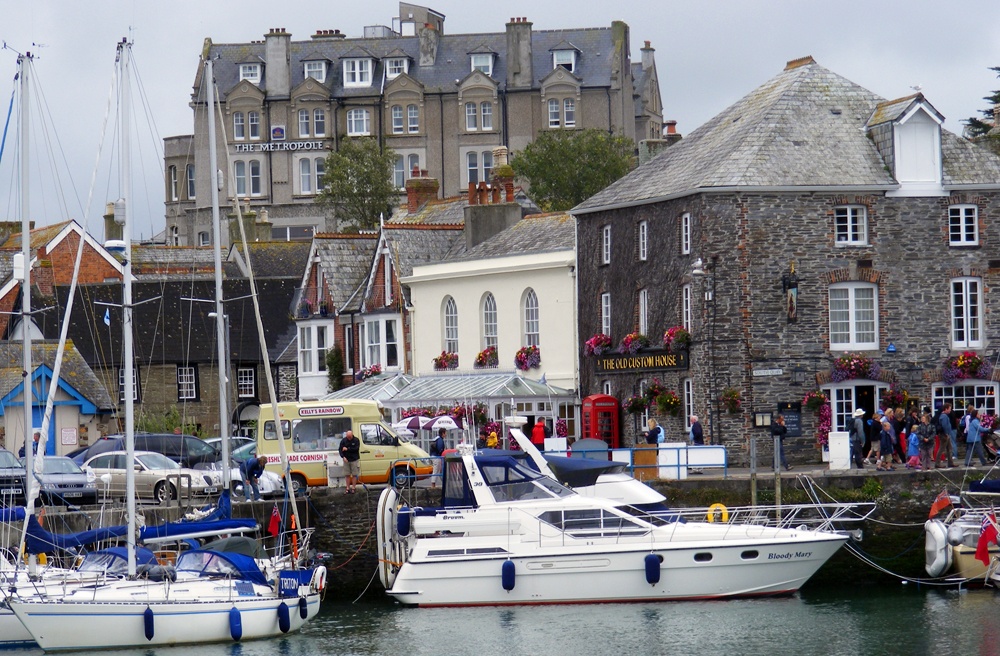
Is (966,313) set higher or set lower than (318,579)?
higher

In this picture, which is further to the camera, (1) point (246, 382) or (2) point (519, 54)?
(2) point (519, 54)

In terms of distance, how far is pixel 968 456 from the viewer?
38.1 metres

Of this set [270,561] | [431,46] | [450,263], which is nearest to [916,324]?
[450,263]

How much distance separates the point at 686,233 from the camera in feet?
146

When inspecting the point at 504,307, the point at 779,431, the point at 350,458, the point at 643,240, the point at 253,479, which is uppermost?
the point at 643,240

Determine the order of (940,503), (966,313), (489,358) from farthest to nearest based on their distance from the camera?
(489,358), (966,313), (940,503)

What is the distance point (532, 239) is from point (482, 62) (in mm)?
46658

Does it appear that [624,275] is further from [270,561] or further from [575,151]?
[575,151]

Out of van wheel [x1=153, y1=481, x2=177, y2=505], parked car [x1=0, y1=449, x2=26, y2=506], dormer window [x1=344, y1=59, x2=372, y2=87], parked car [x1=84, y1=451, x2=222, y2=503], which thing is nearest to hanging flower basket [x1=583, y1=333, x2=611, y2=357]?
parked car [x1=84, y1=451, x2=222, y2=503]

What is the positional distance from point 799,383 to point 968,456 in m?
5.95

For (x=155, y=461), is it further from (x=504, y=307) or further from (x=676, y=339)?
(x=504, y=307)

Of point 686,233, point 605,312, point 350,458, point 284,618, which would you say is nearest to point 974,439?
point 686,233

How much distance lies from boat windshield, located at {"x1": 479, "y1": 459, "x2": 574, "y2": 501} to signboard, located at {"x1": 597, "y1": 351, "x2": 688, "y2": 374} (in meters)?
Result: 10.3

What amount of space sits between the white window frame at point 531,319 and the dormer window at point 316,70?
50237mm
